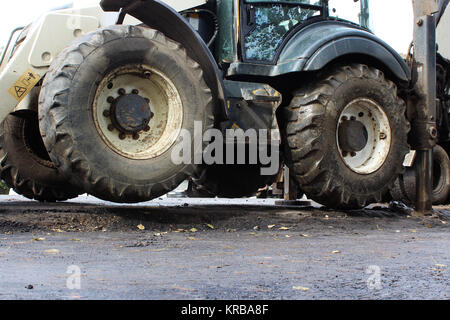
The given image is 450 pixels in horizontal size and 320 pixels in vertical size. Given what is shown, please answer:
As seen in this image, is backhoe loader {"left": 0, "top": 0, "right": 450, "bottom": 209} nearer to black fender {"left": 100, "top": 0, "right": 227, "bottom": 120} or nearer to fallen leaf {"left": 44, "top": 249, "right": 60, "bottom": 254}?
black fender {"left": 100, "top": 0, "right": 227, "bottom": 120}

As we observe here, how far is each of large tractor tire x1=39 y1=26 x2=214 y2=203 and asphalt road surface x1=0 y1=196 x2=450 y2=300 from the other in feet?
1.32

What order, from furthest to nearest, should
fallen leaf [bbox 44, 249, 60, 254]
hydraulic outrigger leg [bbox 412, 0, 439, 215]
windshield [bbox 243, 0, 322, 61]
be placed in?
1. hydraulic outrigger leg [bbox 412, 0, 439, 215]
2. windshield [bbox 243, 0, 322, 61]
3. fallen leaf [bbox 44, 249, 60, 254]

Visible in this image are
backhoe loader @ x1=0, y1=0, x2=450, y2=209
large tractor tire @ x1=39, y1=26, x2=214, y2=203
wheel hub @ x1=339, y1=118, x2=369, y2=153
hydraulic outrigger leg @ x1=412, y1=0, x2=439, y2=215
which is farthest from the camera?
hydraulic outrigger leg @ x1=412, y1=0, x2=439, y2=215

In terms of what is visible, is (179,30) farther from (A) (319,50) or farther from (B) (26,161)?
(B) (26,161)

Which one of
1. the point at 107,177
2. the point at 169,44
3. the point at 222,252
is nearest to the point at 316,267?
the point at 222,252

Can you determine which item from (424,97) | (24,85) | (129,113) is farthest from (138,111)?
(424,97)

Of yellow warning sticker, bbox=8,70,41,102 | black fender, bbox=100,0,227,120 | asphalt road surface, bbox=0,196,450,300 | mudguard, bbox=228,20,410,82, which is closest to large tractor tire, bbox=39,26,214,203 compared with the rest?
black fender, bbox=100,0,227,120

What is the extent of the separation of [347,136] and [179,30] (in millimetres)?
2048

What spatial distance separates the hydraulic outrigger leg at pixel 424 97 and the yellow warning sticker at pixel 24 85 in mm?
4206

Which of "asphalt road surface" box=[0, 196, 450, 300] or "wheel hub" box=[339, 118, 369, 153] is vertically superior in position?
"wheel hub" box=[339, 118, 369, 153]

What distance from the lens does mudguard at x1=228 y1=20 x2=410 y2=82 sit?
525 cm

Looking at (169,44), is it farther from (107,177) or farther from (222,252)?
(222,252)

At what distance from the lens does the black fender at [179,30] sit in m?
4.54

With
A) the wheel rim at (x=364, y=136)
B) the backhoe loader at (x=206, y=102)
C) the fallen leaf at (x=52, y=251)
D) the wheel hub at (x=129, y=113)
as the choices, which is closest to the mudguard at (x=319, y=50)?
the backhoe loader at (x=206, y=102)
